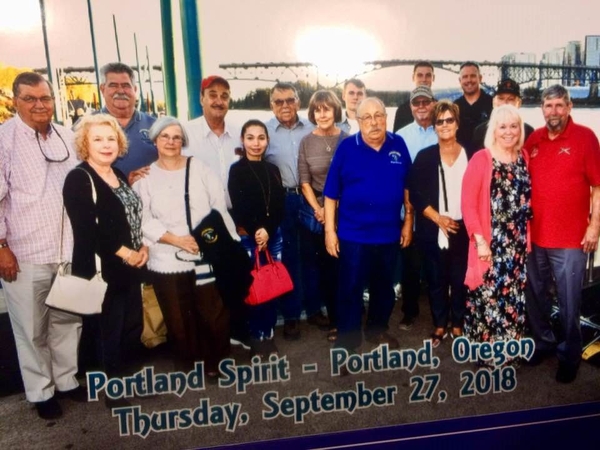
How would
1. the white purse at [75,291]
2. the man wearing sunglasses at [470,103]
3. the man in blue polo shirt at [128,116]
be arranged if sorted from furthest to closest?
the man wearing sunglasses at [470,103]
the white purse at [75,291]
the man in blue polo shirt at [128,116]

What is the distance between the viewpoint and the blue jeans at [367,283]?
2229 mm

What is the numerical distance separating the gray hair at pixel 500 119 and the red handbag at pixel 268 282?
3.48ft

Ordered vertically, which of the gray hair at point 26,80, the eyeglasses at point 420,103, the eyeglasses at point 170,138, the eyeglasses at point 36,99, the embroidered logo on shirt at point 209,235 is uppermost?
→ the gray hair at point 26,80

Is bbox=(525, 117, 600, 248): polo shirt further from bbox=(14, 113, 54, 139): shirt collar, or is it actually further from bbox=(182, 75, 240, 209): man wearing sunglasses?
bbox=(14, 113, 54, 139): shirt collar

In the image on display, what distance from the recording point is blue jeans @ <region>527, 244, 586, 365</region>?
7.19ft

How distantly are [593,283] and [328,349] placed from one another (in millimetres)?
1327

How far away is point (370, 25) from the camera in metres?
1.79

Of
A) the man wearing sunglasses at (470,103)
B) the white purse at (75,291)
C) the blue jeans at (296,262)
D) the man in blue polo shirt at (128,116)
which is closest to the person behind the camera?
the man in blue polo shirt at (128,116)

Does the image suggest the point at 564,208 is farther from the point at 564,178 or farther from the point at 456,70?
the point at 456,70

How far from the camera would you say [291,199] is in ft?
7.32

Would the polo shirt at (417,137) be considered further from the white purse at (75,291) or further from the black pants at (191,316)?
the white purse at (75,291)

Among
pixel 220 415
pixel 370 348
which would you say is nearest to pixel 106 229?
pixel 220 415

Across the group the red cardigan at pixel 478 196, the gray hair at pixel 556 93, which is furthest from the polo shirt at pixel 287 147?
the gray hair at pixel 556 93

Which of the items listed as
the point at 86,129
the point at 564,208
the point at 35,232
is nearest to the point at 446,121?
the point at 564,208
